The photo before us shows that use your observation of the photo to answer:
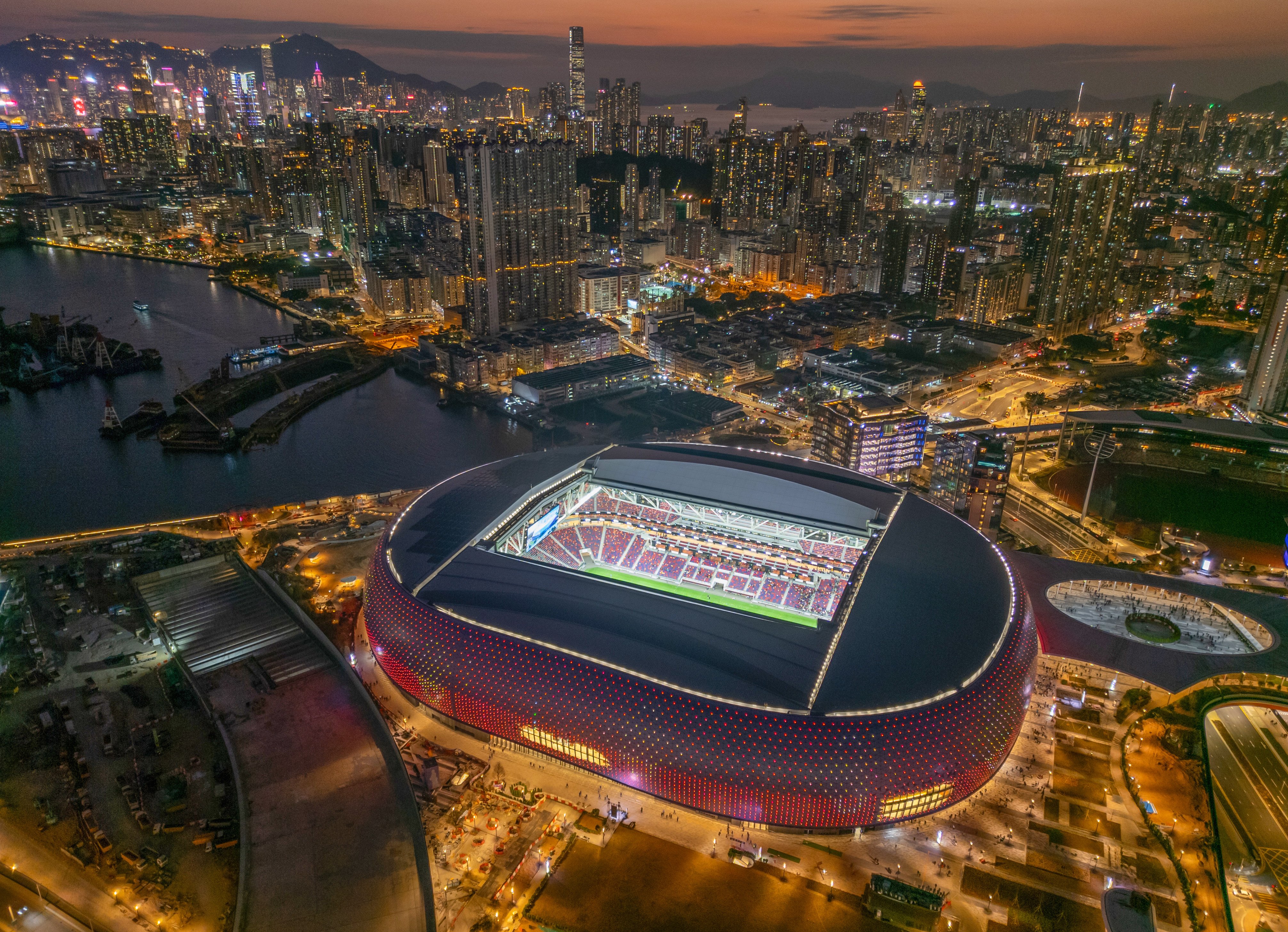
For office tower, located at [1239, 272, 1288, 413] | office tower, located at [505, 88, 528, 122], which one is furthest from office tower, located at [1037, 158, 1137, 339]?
office tower, located at [505, 88, 528, 122]

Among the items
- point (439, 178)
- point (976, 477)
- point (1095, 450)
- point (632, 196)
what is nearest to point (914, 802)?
point (976, 477)

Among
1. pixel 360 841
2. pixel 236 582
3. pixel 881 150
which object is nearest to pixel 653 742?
pixel 360 841

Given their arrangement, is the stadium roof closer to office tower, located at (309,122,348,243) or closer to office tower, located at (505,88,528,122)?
office tower, located at (309,122,348,243)

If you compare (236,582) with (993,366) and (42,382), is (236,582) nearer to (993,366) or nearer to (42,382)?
(42,382)

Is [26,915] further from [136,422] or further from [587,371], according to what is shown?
[587,371]

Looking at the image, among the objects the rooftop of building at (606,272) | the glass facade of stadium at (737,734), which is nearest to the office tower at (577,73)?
the rooftop of building at (606,272)
